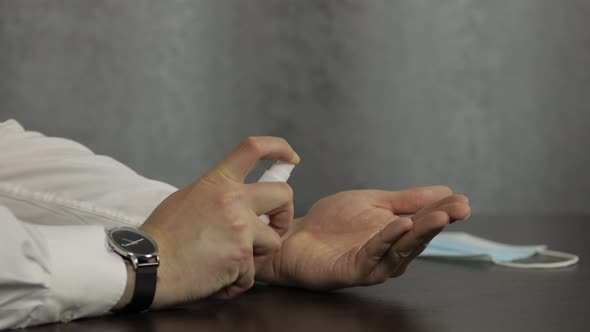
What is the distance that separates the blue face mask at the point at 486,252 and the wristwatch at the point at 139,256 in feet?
2.85

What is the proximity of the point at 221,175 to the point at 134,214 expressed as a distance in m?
0.28

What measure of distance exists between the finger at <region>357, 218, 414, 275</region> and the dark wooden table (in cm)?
7

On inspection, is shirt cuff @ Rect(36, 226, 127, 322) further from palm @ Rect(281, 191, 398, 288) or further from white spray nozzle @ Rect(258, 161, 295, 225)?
palm @ Rect(281, 191, 398, 288)

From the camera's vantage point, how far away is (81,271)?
37.2 inches

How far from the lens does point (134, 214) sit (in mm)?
1284

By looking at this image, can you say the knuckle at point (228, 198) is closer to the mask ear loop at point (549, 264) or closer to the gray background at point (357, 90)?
the mask ear loop at point (549, 264)

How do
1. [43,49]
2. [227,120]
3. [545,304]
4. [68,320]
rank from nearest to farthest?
[68,320] < [545,304] < [43,49] < [227,120]

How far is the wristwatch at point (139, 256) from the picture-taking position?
0.98 metres

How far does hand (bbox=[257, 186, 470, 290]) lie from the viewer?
1109 mm

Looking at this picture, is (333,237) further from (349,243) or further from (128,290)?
(128,290)

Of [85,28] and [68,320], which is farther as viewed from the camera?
[85,28]

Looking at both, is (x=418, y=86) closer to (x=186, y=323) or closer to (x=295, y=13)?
(x=295, y=13)

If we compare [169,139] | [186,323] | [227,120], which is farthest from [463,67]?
[186,323]

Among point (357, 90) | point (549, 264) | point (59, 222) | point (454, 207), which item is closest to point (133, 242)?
point (59, 222)
